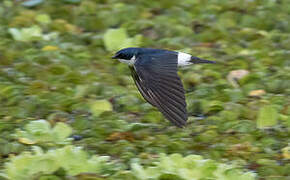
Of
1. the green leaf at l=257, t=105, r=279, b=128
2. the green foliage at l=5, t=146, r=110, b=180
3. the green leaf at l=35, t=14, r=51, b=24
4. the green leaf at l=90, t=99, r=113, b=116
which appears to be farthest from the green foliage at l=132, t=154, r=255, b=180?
the green leaf at l=35, t=14, r=51, b=24

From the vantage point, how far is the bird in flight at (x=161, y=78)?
373cm

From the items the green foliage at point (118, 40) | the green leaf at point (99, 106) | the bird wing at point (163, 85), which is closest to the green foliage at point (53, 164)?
the bird wing at point (163, 85)

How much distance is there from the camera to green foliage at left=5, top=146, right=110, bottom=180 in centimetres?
319

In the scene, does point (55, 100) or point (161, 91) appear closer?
point (161, 91)

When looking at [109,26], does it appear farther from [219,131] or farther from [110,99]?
[219,131]

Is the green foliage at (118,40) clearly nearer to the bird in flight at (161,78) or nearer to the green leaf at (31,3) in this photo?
the bird in flight at (161,78)

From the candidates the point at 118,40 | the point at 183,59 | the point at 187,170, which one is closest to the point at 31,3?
the point at 118,40

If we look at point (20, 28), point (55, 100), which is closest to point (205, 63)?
point (55, 100)

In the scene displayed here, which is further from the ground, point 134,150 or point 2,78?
point 2,78

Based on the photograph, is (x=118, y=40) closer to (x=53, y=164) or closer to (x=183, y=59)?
(x=183, y=59)

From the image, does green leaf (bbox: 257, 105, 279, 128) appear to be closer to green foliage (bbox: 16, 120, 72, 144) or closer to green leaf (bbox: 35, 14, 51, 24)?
green foliage (bbox: 16, 120, 72, 144)

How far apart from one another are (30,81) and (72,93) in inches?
A: 12.3

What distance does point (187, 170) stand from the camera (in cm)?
322

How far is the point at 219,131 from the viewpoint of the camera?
3.98m
